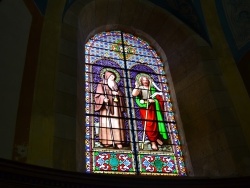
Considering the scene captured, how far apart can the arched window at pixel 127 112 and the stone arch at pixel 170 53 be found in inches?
8.4

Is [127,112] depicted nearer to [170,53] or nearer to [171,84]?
[171,84]

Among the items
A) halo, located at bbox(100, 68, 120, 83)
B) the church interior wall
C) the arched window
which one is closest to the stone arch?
the church interior wall

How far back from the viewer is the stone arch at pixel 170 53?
17.4 feet

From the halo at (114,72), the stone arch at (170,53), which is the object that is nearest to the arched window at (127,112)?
the halo at (114,72)

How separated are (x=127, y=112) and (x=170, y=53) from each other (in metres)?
1.75

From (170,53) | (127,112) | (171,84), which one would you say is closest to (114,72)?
(127,112)

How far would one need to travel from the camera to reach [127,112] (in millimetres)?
5734

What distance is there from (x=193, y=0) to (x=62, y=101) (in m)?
3.55

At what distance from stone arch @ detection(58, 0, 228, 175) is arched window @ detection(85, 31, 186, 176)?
0.70ft

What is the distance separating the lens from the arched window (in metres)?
5.16

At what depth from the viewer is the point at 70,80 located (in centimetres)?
493

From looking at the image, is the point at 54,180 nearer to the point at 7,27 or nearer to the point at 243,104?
the point at 7,27

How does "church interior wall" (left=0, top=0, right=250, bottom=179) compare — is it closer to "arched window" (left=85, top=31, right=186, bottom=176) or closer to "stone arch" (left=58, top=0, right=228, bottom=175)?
"stone arch" (left=58, top=0, right=228, bottom=175)

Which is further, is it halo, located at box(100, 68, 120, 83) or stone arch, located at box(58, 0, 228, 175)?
halo, located at box(100, 68, 120, 83)
